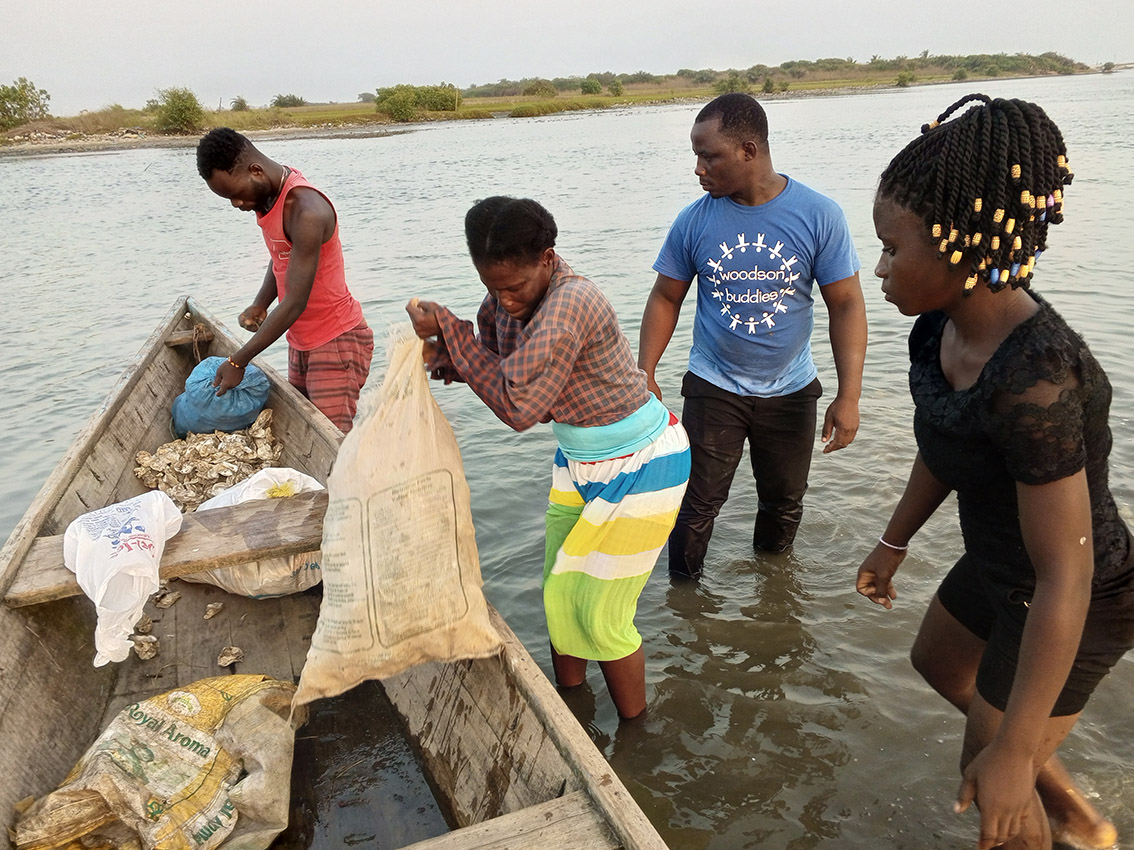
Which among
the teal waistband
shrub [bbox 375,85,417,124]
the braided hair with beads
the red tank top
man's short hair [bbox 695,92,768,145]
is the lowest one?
the teal waistband

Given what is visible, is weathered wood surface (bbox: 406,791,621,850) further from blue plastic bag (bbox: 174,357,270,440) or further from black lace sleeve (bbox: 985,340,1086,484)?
blue plastic bag (bbox: 174,357,270,440)

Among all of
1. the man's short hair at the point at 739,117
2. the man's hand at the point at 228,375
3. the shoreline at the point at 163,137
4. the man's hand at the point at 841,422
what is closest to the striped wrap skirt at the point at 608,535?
the man's hand at the point at 841,422

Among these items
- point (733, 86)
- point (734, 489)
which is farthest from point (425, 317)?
point (733, 86)

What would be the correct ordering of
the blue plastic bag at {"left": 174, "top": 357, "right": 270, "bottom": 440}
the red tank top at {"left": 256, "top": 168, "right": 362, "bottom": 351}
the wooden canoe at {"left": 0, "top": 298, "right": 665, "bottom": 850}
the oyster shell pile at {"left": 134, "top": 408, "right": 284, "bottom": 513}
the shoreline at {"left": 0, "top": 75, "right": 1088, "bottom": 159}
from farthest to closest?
the shoreline at {"left": 0, "top": 75, "right": 1088, "bottom": 159} → the blue plastic bag at {"left": 174, "top": 357, "right": 270, "bottom": 440} → the oyster shell pile at {"left": 134, "top": 408, "right": 284, "bottom": 513} → the red tank top at {"left": 256, "top": 168, "right": 362, "bottom": 351} → the wooden canoe at {"left": 0, "top": 298, "right": 665, "bottom": 850}

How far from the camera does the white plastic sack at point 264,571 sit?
9.49 ft

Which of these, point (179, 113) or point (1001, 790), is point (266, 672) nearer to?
point (1001, 790)

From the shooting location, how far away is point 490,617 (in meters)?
2.20

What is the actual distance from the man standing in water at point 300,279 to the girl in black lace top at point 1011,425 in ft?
8.21

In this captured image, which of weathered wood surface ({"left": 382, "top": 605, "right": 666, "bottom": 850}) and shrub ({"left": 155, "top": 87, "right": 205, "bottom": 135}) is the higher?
shrub ({"left": 155, "top": 87, "right": 205, "bottom": 135})

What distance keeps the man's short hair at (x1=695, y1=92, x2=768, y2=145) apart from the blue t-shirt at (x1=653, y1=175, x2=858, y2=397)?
0.24 meters

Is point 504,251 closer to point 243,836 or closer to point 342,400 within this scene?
point 243,836

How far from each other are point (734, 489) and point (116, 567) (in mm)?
3259

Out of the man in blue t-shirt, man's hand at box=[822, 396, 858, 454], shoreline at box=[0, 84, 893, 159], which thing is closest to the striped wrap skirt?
the man in blue t-shirt

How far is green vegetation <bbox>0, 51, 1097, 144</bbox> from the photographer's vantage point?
42.2 m
